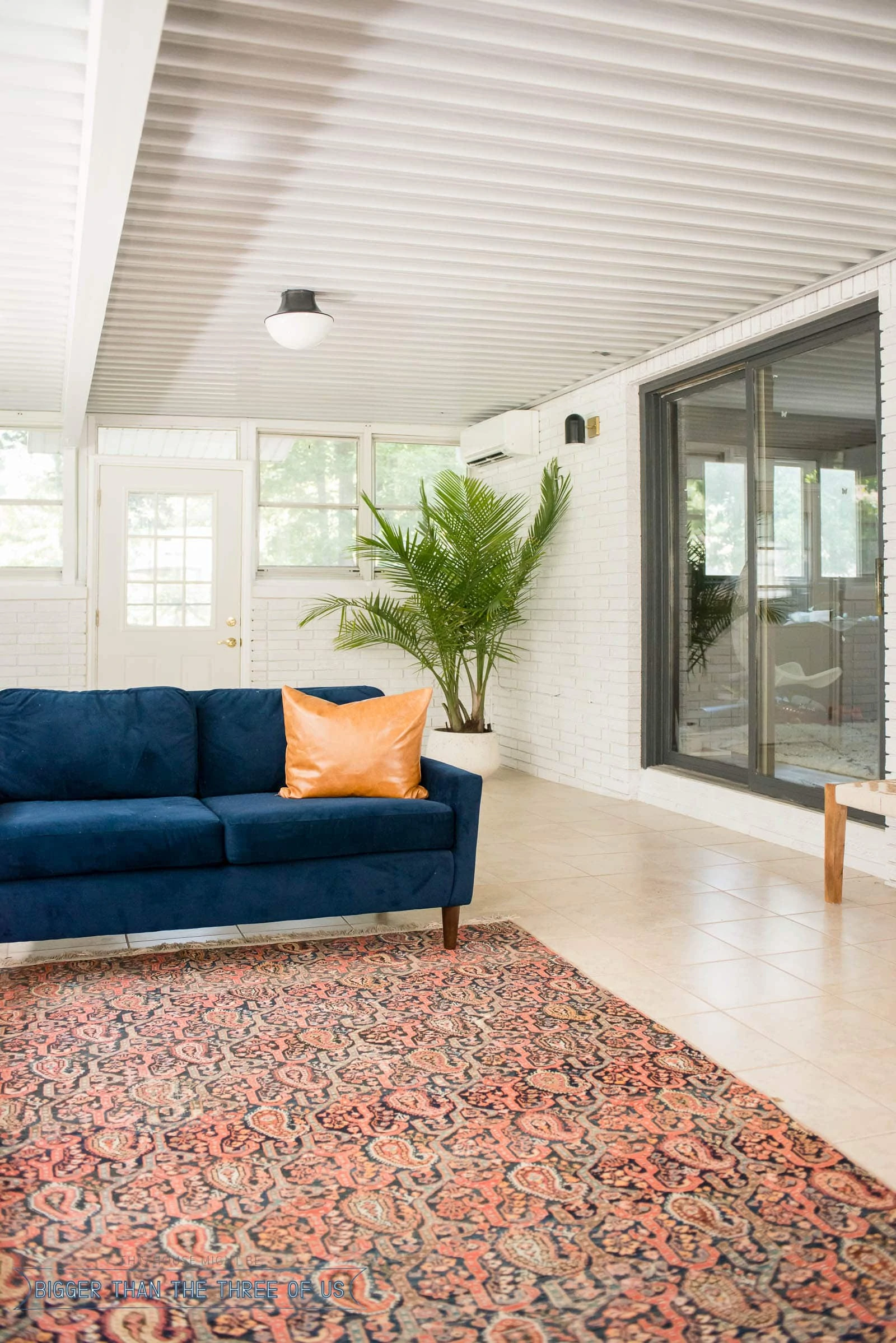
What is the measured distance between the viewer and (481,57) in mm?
2857

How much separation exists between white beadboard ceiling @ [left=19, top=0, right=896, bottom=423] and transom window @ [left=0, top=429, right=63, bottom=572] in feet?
6.22

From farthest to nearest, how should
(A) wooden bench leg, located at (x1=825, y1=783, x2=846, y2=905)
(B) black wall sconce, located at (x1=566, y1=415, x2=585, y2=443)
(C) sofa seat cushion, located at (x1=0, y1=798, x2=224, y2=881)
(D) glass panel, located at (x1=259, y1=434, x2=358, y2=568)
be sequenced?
(D) glass panel, located at (x1=259, y1=434, x2=358, y2=568), (B) black wall sconce, located at (x1=566, y1=415, x2=585, y2=443), (A) wooden bench leg, located at (x1=825, y1=783, x2=846, y2=905), (C) sofa seat cushion, located at (x1=0, y1=798, x2=224, y2=881)

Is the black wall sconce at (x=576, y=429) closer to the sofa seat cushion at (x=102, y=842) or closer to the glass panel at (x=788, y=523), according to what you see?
the glass panel at (x=788, y=523)

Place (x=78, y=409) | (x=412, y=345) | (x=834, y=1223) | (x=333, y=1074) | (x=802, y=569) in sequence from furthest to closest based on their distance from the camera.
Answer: (x=78, y=409), (x=412, y=345), (x=802, y=569), (x=333, y=1074), (x=834, y=1223)

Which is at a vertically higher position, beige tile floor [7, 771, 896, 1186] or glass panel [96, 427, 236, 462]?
glass panel [96, 427, 236, 462]

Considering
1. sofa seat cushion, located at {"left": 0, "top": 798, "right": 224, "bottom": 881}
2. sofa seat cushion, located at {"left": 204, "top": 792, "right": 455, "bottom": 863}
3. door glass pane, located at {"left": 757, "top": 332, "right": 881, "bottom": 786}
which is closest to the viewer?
sofa seat cushion, located at {"left": 0, "top": 798, "right": 224, "bottom": 881}

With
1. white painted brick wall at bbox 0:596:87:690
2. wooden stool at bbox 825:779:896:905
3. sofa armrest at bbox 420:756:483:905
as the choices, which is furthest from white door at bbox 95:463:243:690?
wooden stool at bbox 825:779:896:905

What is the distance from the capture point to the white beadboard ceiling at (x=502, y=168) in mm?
2738

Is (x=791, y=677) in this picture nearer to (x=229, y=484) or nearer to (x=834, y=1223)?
(x=834, y=1223)

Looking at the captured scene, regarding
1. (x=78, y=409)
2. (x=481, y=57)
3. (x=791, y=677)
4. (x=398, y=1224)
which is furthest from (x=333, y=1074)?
(x=78, y=409)

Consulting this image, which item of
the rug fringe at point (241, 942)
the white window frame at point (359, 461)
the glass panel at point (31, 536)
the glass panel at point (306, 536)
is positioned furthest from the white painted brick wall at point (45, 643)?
the rug fringe at point (241, 942)

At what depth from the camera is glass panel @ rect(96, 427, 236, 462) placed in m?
7.65

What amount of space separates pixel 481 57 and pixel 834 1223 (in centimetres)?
283

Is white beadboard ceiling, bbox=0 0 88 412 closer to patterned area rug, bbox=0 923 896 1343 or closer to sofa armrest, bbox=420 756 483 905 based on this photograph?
sofa armrest, bbox=420 756 483 905
